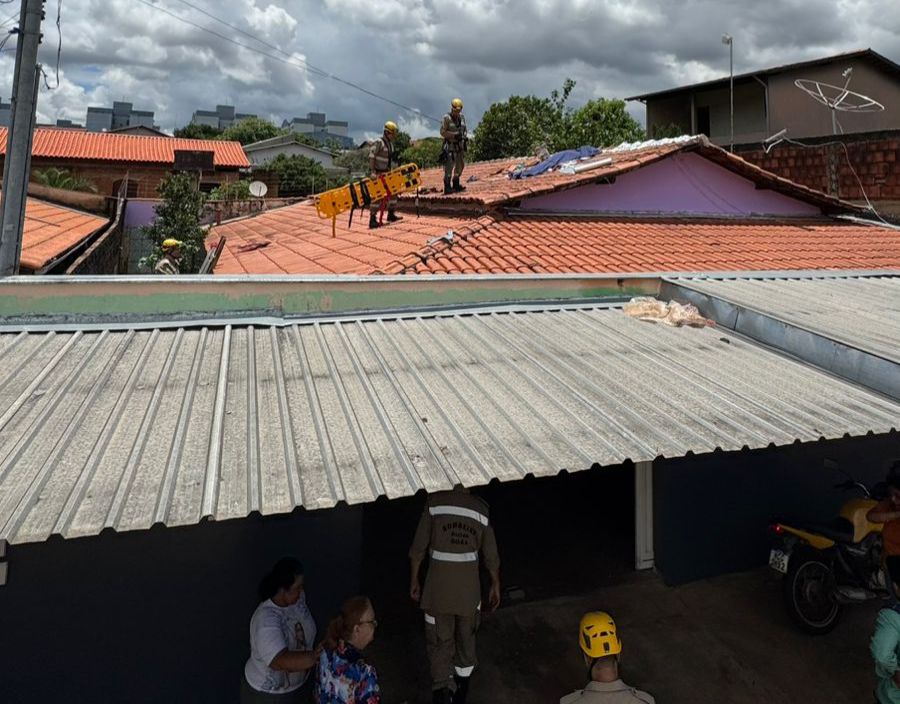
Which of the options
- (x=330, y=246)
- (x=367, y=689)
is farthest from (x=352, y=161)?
(x=367, y=689)

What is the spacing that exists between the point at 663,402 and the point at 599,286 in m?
2.16

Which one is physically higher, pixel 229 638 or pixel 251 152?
pixel 251 152

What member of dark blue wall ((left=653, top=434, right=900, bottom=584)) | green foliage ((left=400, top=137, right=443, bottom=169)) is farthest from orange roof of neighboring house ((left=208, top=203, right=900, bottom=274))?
green foliage ((left=400, top=137, right=443, bottom=169))

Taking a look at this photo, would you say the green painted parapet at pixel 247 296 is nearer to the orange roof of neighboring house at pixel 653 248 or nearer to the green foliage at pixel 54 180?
the orange roof of neighboring house at pixel 653 248

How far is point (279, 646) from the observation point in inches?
135

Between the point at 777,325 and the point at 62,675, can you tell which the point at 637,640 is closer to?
the point at 777,325

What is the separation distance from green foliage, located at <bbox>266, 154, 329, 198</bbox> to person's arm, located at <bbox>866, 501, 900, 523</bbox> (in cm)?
3996

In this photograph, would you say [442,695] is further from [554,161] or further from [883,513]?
[554,161]

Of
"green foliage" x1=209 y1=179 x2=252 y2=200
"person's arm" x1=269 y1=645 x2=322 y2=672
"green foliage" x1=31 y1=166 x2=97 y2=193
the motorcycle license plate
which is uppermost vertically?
"green foliage" x1=209 y1=179 x2=252 y2=200

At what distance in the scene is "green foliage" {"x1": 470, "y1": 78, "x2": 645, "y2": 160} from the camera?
112ft

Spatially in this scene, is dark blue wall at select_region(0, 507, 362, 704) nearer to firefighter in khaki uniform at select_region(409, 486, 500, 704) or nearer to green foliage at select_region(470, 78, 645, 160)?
firefighter in khaki uniform at select_region(409, 486, 500, 704)

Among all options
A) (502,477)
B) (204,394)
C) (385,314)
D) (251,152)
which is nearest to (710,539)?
(385,314)

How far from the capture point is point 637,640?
17.1 feet

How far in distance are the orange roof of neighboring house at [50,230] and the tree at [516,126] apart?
87.7 ft
